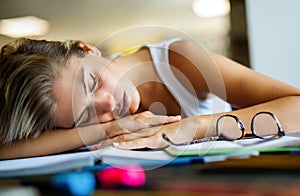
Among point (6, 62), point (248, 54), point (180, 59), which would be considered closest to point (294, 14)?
point (248, 54)

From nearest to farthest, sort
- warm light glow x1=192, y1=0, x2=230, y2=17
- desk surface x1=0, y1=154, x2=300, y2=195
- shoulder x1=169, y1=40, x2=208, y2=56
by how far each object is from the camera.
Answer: desk surface x1=0, y1=154, x2=300, y2=195, shoulder x1=169, y1=40, x2=208, y2=56, warm light glow x1=192, y1=0, x2=230, y2=17

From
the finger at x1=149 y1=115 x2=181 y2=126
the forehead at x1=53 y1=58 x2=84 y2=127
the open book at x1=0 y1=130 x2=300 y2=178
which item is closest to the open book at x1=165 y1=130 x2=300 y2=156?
the open book at x1=0 y1=130 x2=300 y2=178

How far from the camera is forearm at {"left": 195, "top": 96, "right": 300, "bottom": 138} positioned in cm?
69

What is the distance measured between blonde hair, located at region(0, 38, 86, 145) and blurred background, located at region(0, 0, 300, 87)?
2.91 ft

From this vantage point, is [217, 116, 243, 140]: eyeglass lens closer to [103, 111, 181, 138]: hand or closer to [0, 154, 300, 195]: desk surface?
[103, 111, 181, 138]: hand

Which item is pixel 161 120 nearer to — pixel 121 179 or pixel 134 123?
pixel 134 123

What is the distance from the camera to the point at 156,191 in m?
0.26

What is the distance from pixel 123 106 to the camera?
0.80m

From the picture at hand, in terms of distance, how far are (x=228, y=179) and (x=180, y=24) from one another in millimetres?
1874

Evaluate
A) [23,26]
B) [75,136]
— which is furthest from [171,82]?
[23,26]

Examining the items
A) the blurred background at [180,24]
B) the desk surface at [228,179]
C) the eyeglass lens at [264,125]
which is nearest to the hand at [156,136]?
the eyeglass lens at [264,125]

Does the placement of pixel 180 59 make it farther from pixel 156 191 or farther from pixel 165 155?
pixel 156 191

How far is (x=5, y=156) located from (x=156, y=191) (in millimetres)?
542

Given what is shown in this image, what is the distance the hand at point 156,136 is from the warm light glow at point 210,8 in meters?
1.41
